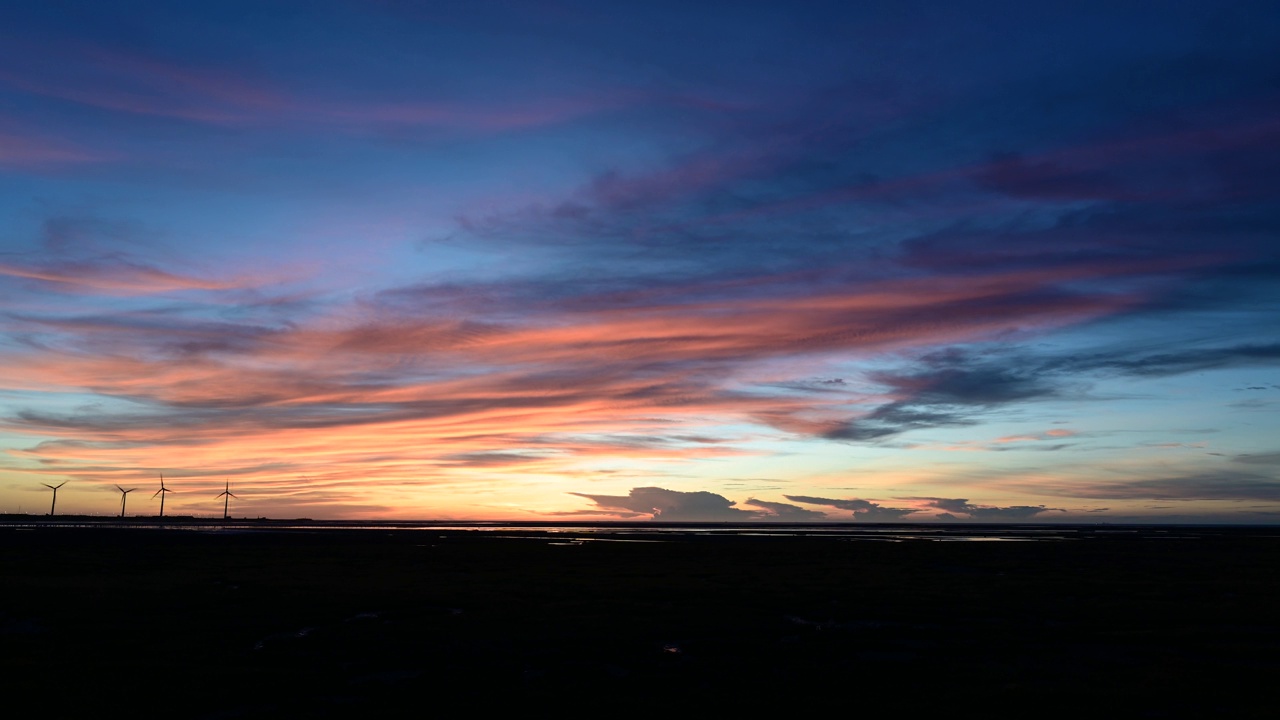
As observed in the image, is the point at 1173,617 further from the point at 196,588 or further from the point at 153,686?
the point at 196,588

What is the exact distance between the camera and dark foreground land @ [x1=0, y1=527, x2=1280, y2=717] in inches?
732

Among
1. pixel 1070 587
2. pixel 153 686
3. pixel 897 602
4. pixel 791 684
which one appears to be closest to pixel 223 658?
pixel 153 686

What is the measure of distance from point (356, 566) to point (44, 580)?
16248 mm

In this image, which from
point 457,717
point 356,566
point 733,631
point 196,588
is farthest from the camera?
point 356,566

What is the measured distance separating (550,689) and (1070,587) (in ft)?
100

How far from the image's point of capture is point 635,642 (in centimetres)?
2558

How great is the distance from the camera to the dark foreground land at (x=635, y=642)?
61.0 feet

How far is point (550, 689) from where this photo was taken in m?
19.7

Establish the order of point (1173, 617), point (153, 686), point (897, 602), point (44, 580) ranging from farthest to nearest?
1. point (44, 580)
2. point (897, 602)
3. point (1173, 617)
4. point (153, 686)

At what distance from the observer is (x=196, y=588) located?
3859 cm

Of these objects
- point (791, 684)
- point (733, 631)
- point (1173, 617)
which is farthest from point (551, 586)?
point (1173, 617)

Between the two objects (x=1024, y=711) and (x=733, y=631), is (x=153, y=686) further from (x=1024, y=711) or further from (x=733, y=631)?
(x=1024, y=711)

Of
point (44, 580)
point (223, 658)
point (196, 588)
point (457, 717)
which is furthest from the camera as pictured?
point (44, 580)

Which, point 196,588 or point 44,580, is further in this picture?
point 44,580
